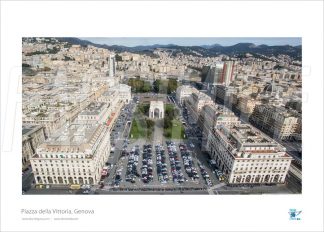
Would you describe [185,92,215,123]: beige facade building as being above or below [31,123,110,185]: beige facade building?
above

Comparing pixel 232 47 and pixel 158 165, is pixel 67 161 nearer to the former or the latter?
pixel 158 165

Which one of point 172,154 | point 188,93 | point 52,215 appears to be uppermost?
point 188,93

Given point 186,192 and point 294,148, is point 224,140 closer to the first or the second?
point 186,192

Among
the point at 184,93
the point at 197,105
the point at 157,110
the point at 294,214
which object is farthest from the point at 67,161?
the point at 184,93

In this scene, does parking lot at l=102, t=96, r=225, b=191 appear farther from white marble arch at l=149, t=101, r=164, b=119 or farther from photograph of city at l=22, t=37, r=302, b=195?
white marble arch at l=149, t=101, r=164, b=119

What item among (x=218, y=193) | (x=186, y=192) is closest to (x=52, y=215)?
(x=186, y=192)

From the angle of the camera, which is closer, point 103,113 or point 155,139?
point 155,139

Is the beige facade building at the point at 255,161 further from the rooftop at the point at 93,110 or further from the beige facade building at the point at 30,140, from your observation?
the beige facade building at the point at 30,140

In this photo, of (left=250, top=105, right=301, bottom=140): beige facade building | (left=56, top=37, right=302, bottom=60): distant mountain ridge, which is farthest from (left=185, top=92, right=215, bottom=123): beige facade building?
(left=56, top=37, right=302, bottom=60): distant mountain ridge
